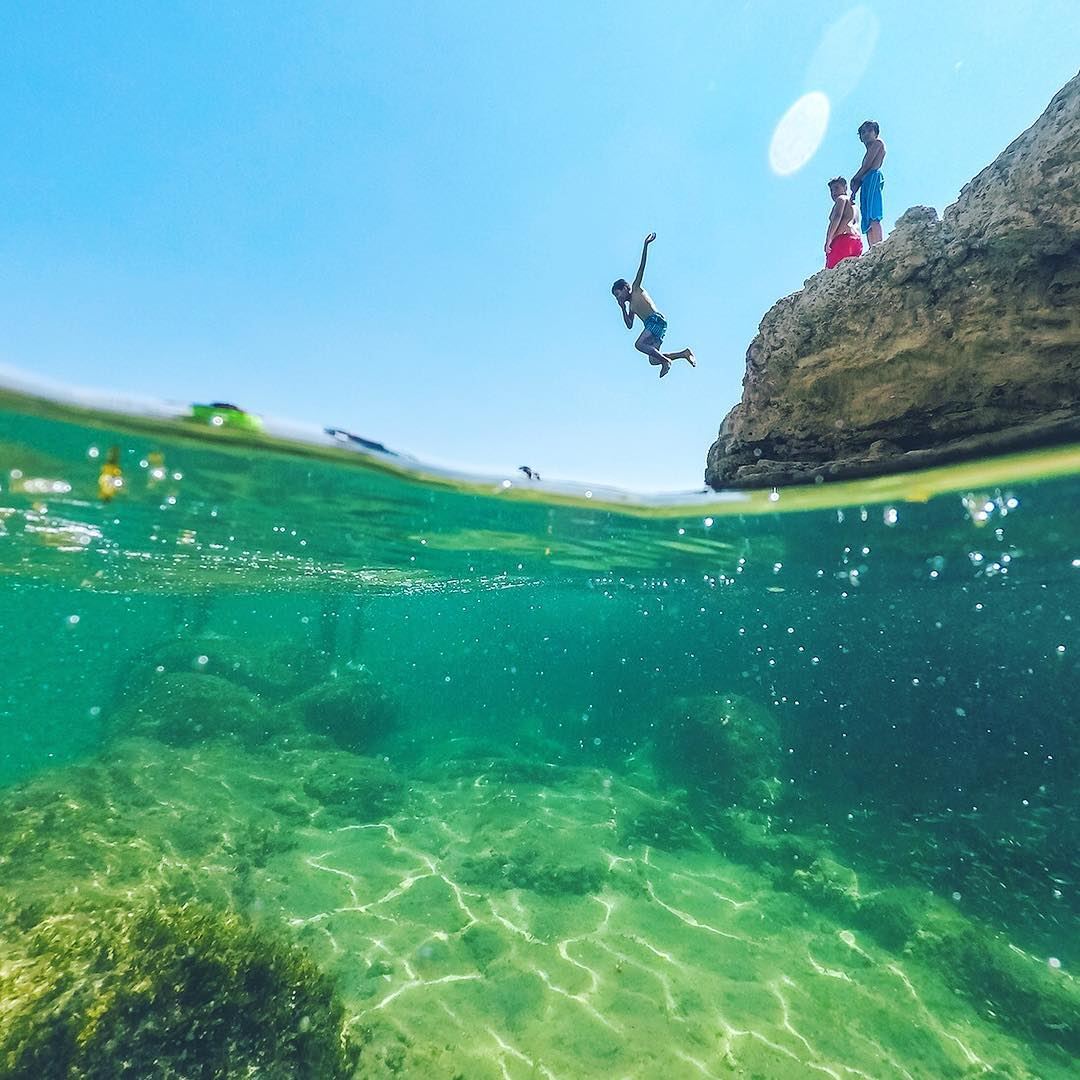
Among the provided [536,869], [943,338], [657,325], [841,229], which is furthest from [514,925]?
[841,229]

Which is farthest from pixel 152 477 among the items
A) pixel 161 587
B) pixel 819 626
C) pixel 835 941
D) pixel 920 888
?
pixel 819 626

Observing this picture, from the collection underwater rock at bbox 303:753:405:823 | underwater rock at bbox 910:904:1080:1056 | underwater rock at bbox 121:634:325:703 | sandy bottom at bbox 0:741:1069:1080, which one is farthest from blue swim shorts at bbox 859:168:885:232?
underwater rock at bbox 121:634:325:703

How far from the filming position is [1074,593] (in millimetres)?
23688

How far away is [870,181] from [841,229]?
2.95 feet

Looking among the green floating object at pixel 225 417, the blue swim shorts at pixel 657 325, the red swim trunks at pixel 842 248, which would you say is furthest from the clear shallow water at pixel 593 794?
the blue swim shorts at pixel 657 325

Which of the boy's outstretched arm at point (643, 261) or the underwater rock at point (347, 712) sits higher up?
the boy's outstretched arm at point (643, 261)

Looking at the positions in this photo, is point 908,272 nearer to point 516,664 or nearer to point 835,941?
point 835,941

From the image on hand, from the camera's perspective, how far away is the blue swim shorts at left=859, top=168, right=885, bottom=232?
24.2 ft

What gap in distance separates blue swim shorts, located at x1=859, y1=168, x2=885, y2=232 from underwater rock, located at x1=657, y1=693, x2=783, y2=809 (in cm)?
1641

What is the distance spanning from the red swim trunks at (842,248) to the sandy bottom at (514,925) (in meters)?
10.4

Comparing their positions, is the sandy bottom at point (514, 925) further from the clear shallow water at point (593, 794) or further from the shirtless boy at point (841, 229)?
the shirtless boy at point (841, 229)

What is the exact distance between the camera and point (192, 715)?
1981cm

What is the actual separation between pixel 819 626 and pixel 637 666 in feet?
67.6

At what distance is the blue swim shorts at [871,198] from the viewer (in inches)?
290
